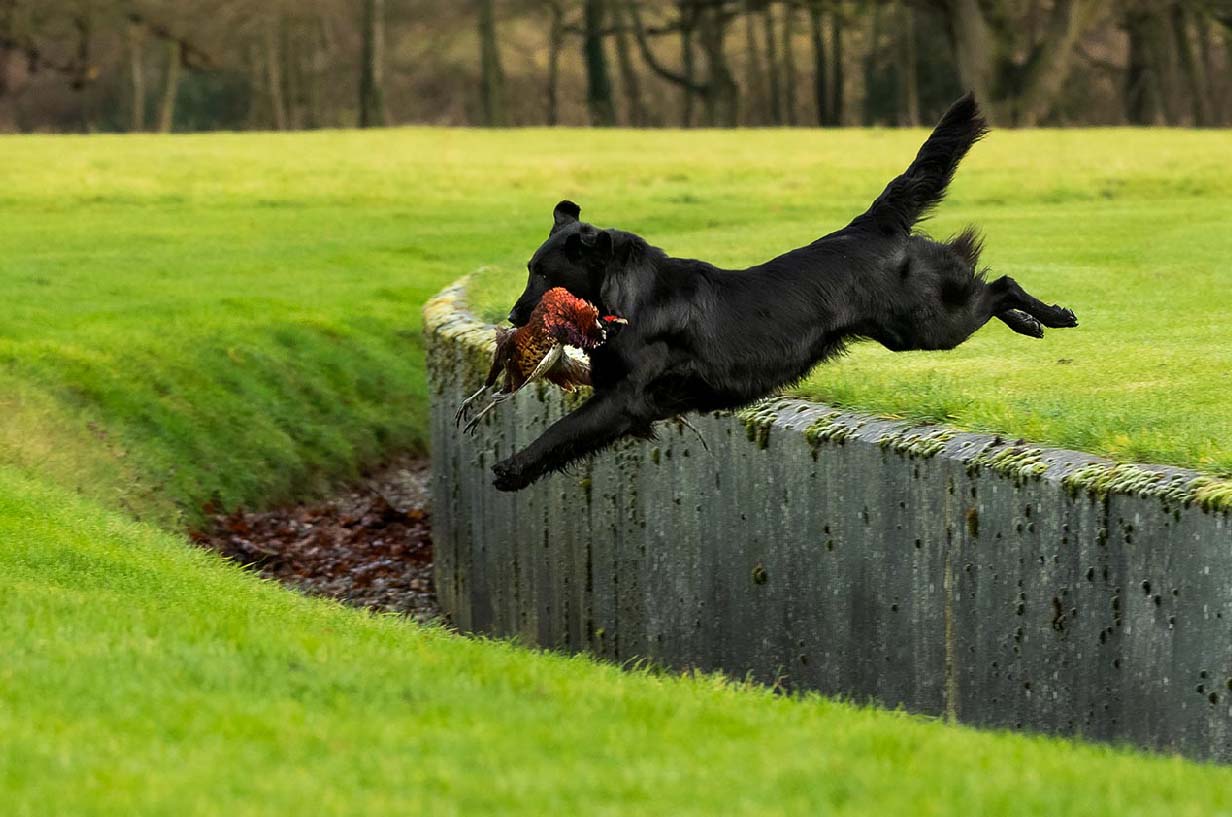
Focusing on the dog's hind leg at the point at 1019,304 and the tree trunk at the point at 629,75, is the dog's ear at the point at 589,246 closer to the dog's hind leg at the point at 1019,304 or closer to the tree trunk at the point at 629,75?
the dog's hind leg at the point at 1019,304

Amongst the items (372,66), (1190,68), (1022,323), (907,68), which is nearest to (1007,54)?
(907,68)

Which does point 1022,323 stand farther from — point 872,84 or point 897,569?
point 872,84

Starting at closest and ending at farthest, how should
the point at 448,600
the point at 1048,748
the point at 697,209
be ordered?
the point at 1048,748 → the point at 448,600 → the point at 697,209

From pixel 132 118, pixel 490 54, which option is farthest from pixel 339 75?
pixel 490 54

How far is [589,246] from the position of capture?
6832mm

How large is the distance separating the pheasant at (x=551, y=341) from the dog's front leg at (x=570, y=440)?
16 centimetres

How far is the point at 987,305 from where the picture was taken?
8234 mm

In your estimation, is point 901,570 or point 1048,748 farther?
point 901,570

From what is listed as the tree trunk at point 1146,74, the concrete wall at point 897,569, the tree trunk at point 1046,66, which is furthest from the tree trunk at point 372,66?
the concrete wall at point 897,569

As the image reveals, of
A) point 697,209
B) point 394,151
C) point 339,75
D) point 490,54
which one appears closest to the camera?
point 697,209

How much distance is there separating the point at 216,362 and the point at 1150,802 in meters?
11.3

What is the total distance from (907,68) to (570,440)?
171 ft

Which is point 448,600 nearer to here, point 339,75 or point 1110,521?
point 1110,521

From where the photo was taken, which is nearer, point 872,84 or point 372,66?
point 372,66
